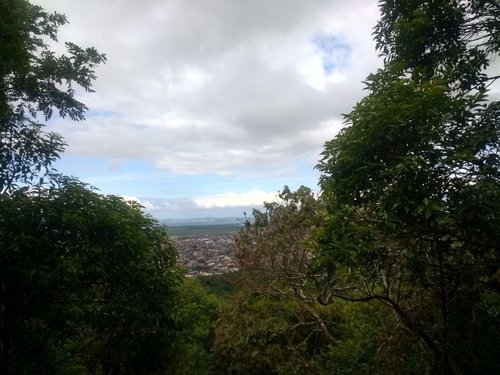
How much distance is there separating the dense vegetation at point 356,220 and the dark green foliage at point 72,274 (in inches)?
1.0

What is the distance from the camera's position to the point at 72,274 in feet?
16.3

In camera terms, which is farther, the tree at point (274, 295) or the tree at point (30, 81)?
the tree at point (274, 295)

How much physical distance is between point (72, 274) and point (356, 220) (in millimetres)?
3694

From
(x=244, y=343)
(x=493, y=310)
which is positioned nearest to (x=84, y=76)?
(x=493, y=310)

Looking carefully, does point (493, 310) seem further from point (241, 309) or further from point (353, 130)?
point (241, 309)

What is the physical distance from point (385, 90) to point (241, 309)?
1116 centimetres

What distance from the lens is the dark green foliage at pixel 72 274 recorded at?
15.8ft

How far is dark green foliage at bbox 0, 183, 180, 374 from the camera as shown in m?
4.81

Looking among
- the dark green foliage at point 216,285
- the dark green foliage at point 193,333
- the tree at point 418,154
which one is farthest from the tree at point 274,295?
the dark green foliage at point 216,285

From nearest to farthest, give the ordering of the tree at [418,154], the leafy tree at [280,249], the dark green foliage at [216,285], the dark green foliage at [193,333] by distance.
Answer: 1. the tree at [418,154]
2. the dark green foliage at [193,333]
3. the leafy tree at [280,249]
4. the dark green foliage at [216,285]

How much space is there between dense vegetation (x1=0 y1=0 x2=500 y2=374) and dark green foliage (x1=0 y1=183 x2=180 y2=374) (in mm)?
25

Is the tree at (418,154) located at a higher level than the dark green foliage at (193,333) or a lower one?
higher

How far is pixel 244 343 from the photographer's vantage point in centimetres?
1338

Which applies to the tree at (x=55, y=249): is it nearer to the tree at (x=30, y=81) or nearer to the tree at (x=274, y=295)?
the tree at (x=30, y=81)
